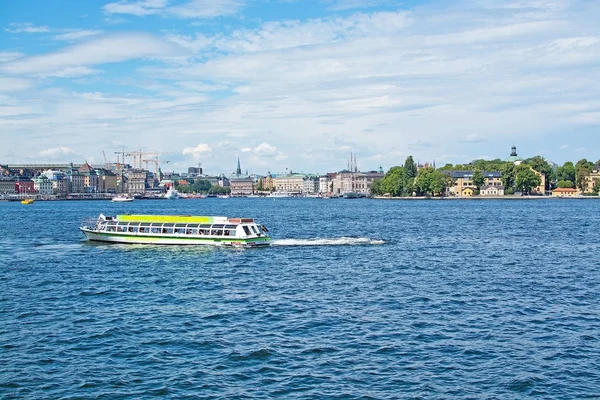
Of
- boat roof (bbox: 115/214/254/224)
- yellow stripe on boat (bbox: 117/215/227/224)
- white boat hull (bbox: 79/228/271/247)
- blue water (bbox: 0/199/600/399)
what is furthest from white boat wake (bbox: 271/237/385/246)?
blue water (bbox: 0/199/600/399)

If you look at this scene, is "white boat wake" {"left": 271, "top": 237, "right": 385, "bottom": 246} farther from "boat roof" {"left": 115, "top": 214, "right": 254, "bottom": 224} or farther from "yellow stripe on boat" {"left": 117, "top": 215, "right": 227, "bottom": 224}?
"yellow stripe on boat" {"left": 117, "top": 215, "right": 227, "bottom": 224}

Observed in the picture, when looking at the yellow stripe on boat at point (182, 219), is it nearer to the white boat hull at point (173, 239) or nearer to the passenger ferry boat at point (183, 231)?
the passenger ferry boat at point (183, 231)

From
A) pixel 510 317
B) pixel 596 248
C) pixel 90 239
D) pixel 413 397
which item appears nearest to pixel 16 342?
pixel 413 397

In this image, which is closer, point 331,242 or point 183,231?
point 183,231

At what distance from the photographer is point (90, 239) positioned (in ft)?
241

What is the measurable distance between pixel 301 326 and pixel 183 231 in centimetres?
3852

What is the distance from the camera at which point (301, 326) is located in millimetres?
31641

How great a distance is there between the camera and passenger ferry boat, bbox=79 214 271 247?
66.6 meters

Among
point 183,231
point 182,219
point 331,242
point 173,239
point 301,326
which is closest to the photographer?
point 301,326

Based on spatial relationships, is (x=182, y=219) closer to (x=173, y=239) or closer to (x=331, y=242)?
(x=173, y=239)

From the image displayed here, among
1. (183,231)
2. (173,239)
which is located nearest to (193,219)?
(183,231)

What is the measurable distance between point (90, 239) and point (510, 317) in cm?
5090

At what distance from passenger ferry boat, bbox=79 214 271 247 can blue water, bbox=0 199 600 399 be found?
22.7 ft

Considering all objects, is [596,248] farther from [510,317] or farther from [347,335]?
[347,335]
